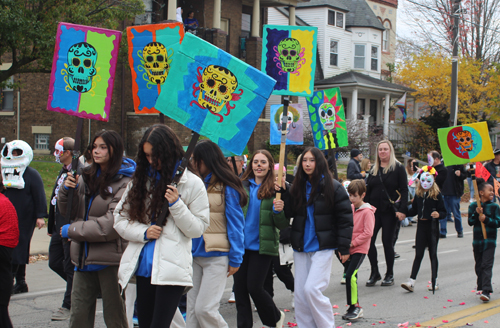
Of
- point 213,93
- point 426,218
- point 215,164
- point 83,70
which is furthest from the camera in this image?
point 426,218

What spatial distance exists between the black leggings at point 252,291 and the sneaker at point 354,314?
42.4 inches

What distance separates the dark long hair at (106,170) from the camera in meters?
4.43

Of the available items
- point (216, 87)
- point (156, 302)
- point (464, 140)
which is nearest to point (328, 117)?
point (464, 140)

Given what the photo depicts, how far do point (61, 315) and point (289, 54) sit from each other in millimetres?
4124

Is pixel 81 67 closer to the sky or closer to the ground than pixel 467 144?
closer to the sky

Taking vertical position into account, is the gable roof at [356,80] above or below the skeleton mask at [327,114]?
above

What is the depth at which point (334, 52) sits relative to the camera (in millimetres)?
34469

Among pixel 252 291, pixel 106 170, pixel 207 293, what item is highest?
pixel 106 170

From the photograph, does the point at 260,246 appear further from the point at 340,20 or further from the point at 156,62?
the point at 340,20

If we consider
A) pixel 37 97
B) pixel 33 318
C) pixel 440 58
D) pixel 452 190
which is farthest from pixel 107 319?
pixel 440 58

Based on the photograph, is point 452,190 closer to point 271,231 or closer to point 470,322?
point 470,322

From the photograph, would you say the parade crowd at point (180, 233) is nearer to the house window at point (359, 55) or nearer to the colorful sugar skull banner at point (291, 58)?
the colorful sugar skull banner at point (291, 58)

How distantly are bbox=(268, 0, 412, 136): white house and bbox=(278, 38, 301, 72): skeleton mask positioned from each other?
2455 centimetres

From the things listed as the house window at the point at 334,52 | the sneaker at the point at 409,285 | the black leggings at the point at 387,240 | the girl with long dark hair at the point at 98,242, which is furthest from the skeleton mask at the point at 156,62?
the house window at the point at 334,52
